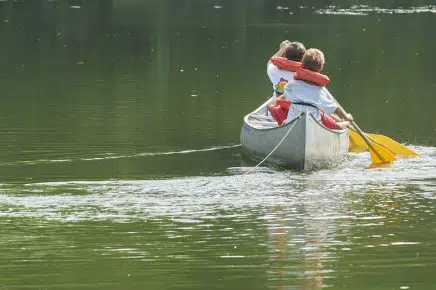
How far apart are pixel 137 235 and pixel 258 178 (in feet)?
11.2

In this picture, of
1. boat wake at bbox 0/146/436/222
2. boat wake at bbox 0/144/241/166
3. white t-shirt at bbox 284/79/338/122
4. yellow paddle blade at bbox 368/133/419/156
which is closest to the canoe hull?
boat wake at bbox 0/146/436/222

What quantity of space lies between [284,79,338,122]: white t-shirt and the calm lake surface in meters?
0.79

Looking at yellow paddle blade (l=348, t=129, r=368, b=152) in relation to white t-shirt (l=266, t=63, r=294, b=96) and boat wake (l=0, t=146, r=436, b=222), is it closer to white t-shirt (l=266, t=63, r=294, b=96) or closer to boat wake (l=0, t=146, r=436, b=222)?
white t-shirt (l=266, t=63, r=294, b=96)

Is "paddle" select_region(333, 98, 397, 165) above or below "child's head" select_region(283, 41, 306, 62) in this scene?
below

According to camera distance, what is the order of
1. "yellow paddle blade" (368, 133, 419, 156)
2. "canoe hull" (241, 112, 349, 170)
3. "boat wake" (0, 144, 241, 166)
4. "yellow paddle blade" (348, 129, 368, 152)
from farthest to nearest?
"yellow paddle blade" (348, 129, 368, 152)
"yellow paddle blade" (368, 133, 419, 156)
"boat wake" (0, 144, 241, 166)
"canoe hull" (241, 112, 349, 170)

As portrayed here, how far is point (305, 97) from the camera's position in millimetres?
15508

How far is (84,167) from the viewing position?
15461mm

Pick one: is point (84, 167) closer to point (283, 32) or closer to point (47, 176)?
point (47, 176)

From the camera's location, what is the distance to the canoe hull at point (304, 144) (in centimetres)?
1502

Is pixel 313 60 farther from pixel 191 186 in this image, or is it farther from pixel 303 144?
pixel 191 186

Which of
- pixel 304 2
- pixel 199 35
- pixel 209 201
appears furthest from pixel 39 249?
pixel 304 2

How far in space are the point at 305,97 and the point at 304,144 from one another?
735mm

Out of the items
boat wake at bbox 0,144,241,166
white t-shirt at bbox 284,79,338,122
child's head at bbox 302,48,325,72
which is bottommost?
boat wake at bbox 0,144,241,166

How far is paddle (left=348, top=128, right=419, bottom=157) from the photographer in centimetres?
1664
